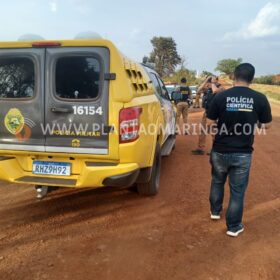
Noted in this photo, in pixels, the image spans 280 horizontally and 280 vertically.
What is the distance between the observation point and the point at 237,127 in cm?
375

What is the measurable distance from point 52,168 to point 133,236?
120 centimetres

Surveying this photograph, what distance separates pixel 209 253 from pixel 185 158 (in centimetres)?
417

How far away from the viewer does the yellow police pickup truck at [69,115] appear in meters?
3.72

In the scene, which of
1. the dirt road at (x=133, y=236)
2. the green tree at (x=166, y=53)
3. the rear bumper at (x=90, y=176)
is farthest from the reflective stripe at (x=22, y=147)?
the green tree at (x=166, y=53)

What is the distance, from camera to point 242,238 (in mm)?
3789

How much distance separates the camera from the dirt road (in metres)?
3.10

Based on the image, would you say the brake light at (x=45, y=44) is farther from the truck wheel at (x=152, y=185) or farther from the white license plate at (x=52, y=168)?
the truck wheel at (x=152, y=185)

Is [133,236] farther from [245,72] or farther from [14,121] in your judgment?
[245,72]

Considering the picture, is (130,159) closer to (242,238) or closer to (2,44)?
(242,238)

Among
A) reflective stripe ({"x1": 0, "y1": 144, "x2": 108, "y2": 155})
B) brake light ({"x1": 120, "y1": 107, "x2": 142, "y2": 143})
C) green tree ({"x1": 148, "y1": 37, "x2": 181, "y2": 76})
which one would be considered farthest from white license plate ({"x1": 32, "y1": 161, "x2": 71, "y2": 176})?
green tree ({"x1": 148, "y1": 37, "x2": 181, "y2": 76})

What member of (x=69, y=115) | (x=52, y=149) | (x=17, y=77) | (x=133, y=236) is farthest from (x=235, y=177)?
(x=17, y=77)

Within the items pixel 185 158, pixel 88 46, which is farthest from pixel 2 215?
pixel 185 158

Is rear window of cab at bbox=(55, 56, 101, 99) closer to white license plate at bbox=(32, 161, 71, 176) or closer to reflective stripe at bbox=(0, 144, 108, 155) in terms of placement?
reflective stripe at bbox=(0, 144, 108, 155)

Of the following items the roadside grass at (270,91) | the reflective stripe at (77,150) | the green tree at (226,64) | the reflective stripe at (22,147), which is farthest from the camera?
the green tree at (226,64)
